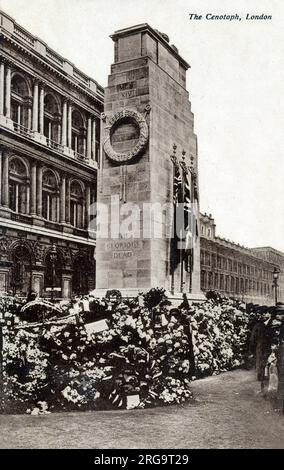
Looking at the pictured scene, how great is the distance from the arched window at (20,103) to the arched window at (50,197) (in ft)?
7.41

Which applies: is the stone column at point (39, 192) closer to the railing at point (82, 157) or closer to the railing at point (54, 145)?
the railing at point (54, 145)

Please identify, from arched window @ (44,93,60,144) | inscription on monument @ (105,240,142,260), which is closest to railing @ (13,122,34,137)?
arched window @ (44,93,60,144)

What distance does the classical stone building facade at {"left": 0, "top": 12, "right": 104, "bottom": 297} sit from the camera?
1977 centimetres

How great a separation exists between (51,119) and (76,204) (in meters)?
4.07

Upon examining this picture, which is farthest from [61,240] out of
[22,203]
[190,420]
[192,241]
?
[190,420]

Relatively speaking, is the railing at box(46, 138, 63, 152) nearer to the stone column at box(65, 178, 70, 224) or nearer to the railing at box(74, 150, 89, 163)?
the railing at box(74, 150, 89, 163)

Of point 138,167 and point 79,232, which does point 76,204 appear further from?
point 138,167

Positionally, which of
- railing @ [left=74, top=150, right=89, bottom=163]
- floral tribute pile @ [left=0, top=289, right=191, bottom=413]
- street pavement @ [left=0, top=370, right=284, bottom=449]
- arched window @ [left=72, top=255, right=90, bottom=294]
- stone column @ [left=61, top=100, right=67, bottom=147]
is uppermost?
stone column @ [left=61, top=100, right=67, bottom=147]

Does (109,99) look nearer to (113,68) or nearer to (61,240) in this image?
(113,68)

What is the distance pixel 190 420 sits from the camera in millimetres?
7090


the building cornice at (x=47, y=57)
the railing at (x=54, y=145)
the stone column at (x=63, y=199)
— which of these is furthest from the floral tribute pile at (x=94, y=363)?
the railing at (x=54, y=145)

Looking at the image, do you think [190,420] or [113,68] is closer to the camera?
[190,420]

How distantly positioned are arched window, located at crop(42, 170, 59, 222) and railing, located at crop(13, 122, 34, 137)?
178cm
